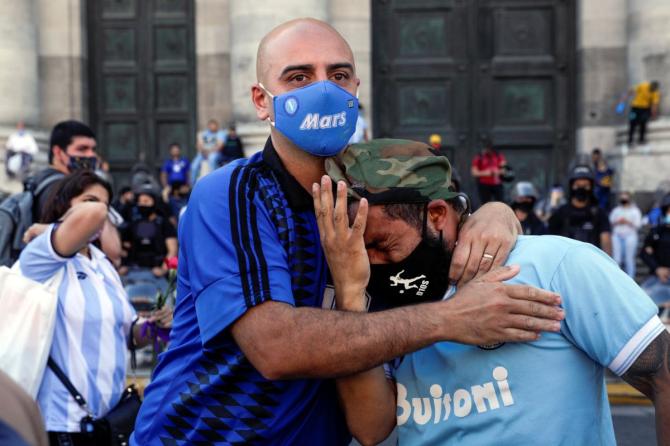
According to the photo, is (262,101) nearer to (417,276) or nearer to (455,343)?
(417,276)

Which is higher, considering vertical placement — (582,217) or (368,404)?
(368,404)

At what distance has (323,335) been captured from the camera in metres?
2.37

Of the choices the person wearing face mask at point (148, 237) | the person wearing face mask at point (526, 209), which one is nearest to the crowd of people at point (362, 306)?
the person wearing face mask at point (148, 237)

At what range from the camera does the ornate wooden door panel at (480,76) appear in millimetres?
19938

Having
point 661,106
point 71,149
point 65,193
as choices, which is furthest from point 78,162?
point 661,106

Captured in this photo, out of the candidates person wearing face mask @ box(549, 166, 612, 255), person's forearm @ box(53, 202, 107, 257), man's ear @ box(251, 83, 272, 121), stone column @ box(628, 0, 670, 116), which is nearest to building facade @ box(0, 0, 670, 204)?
stone column @ box(628, 0, 670, 116)

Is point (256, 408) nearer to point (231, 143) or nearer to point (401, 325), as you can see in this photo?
point (401, 325)

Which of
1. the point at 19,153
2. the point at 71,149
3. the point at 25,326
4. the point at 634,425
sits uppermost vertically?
the point at 71,149

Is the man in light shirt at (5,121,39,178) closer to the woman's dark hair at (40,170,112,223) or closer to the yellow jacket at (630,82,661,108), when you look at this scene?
the yellow jacket at (630,82,661,108)

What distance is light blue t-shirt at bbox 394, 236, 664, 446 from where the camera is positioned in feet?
7.68

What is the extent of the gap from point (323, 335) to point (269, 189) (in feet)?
1.40

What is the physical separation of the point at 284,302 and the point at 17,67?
17202mm

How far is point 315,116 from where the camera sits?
8.62ft

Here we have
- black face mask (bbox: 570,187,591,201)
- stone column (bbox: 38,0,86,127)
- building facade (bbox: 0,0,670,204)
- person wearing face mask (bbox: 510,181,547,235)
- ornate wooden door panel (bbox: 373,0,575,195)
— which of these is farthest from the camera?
stone column (bbox: 38,0,86,127)
